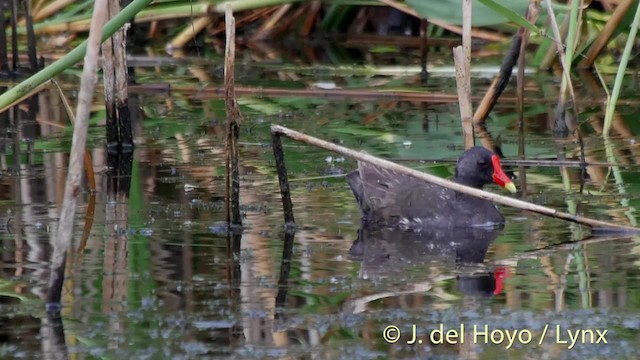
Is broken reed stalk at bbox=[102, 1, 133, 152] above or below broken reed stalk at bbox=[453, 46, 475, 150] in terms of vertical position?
above

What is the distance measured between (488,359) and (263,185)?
3.56 metres

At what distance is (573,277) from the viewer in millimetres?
5887

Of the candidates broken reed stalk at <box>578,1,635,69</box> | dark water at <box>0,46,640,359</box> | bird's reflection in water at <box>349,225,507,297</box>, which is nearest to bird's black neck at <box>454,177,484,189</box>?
dark water at <box>0,46,640,359</box>

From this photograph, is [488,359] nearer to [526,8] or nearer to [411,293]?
[411,293]

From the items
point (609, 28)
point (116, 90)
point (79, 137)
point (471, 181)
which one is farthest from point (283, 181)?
point (609, 28)

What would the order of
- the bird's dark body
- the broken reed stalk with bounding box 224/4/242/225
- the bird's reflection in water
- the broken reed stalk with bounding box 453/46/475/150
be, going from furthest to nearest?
1. the broken reed stalk with bounding box 453/46/475/150
2. the bird's dark body
3. the broken reed stalk with bounding box 224/4/242/225
4. the bird's reflection in water

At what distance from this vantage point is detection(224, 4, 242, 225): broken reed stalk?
657 cm

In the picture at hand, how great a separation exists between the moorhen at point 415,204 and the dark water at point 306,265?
13cm

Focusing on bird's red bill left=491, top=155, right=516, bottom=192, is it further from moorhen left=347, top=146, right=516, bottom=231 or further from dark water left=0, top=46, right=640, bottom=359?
dark water left=0, top=46, right=640, bottom=359

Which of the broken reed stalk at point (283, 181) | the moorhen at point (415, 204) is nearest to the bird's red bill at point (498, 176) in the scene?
the moorhen at point (415, 204)

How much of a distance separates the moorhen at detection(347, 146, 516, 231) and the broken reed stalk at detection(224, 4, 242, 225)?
0.77 meters

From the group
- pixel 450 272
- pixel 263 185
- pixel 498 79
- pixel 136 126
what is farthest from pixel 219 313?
pixel 136 126

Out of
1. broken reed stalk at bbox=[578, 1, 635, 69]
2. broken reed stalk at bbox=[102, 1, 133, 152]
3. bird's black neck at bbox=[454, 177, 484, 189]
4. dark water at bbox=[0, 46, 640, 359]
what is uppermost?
broken reed stalk at bbox=[578, 1, 635, 69]

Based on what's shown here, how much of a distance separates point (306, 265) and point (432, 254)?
0.69 m
